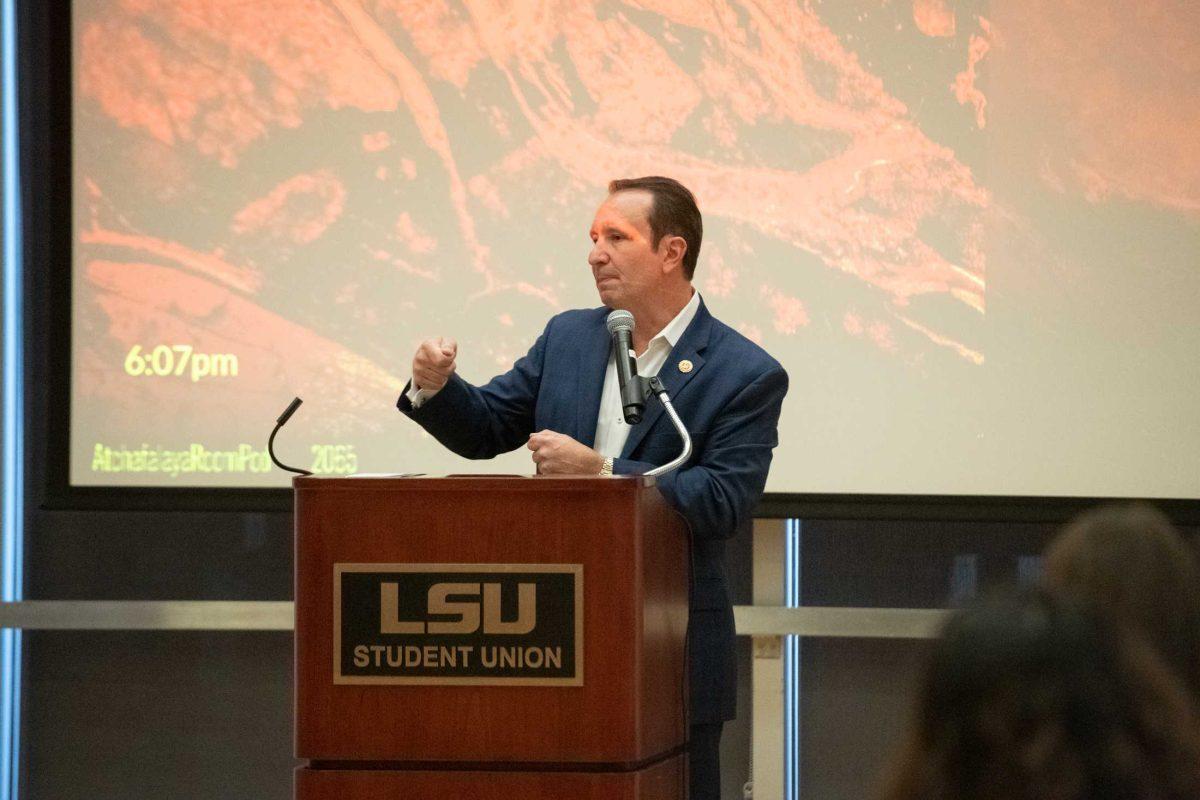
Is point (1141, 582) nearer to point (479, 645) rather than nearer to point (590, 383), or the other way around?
point (479, 645)

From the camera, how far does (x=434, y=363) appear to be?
263 cm

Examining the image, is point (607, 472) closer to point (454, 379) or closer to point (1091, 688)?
point (454, 379)

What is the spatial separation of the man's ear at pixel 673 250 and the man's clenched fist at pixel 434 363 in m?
0.52

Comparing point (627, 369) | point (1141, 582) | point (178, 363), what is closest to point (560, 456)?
point (627, 369)

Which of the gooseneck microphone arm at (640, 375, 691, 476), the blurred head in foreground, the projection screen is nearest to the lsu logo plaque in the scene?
the gooseneck microphone arm at (640, 375, 691, 476)

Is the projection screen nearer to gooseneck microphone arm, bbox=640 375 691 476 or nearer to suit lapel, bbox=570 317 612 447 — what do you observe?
suit lapel, bbox=570 317 612 447

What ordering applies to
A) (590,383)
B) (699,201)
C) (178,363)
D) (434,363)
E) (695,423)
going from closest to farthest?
(434,363), (695,423), (590,383), (699,201), (178,363)

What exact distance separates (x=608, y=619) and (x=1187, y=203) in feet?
7.92

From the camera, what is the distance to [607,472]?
8.25ft

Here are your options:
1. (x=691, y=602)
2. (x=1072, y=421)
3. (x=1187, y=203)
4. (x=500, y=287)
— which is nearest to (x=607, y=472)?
(x=691, y=602)

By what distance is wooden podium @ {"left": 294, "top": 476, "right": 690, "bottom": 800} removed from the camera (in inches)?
86.7

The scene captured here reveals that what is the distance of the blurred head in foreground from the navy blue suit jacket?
1546 mm

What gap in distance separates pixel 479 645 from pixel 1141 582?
4.61 ft

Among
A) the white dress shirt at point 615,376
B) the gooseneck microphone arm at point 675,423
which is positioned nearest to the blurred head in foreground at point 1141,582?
the gooseneck microphone arm at point 675,423
